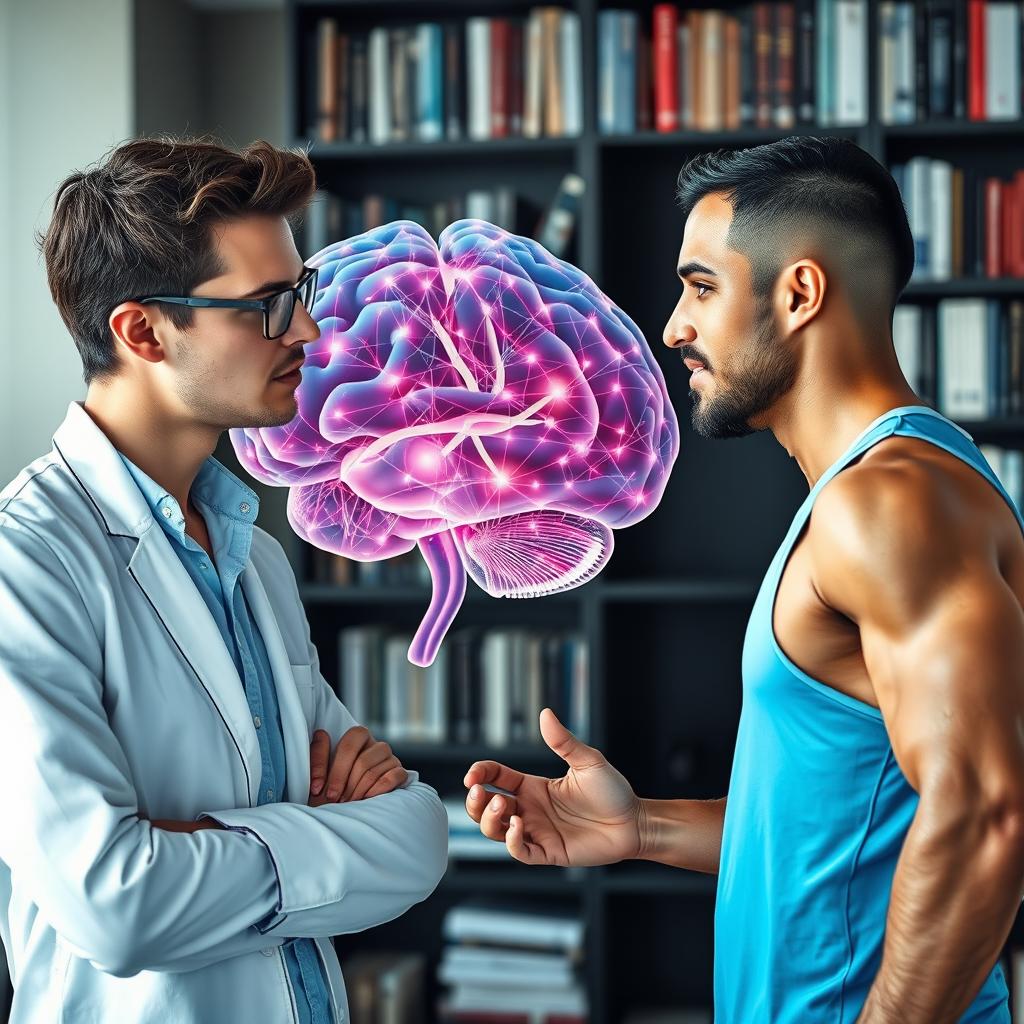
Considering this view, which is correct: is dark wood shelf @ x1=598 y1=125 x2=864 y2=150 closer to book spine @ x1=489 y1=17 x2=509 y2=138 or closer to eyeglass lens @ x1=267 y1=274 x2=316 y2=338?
book spine @ x1=489 y1=17 x2=509 y2=138

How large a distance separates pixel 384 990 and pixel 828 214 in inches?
85.8

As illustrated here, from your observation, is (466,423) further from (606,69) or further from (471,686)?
(606,69)

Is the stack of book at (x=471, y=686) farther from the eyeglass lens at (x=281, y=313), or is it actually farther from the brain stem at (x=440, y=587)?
the eyeglass lens at (x=281, y=313)

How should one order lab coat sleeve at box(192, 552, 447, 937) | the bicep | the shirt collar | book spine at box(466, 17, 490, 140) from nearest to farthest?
the bicep
lab coat sleeve at box(192, 552, 447, 937)
the shirt collar
book spine at box(466, 17, 490, 140)

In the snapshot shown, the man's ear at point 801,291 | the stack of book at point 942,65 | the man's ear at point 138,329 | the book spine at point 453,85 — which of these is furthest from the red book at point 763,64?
the man's ear at point 138,329

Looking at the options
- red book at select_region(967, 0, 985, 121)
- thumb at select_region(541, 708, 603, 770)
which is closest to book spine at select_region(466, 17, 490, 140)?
red book at select_region(967, 0, 985, 121)

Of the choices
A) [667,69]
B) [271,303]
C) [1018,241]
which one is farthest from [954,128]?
[271,303]

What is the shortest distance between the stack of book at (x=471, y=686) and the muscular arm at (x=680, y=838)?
1221 millimetres

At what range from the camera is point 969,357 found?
2.65m

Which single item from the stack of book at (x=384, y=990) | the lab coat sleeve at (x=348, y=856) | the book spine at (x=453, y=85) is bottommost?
the stack of book at (x=384, y=990)

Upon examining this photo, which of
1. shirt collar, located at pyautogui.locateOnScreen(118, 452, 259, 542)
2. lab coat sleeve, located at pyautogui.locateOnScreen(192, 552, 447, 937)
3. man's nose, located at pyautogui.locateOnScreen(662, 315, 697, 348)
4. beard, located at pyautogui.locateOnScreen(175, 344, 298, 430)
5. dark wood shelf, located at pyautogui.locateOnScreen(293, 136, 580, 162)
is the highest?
dark wood shelf, located at pyautogui.locateOnScreen(293, 136, 580, 162)

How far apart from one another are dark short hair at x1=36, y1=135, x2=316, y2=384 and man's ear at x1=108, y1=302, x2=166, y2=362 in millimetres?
13

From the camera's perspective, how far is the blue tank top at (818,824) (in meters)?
1.09

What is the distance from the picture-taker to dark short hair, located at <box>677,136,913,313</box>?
1.20 meters
